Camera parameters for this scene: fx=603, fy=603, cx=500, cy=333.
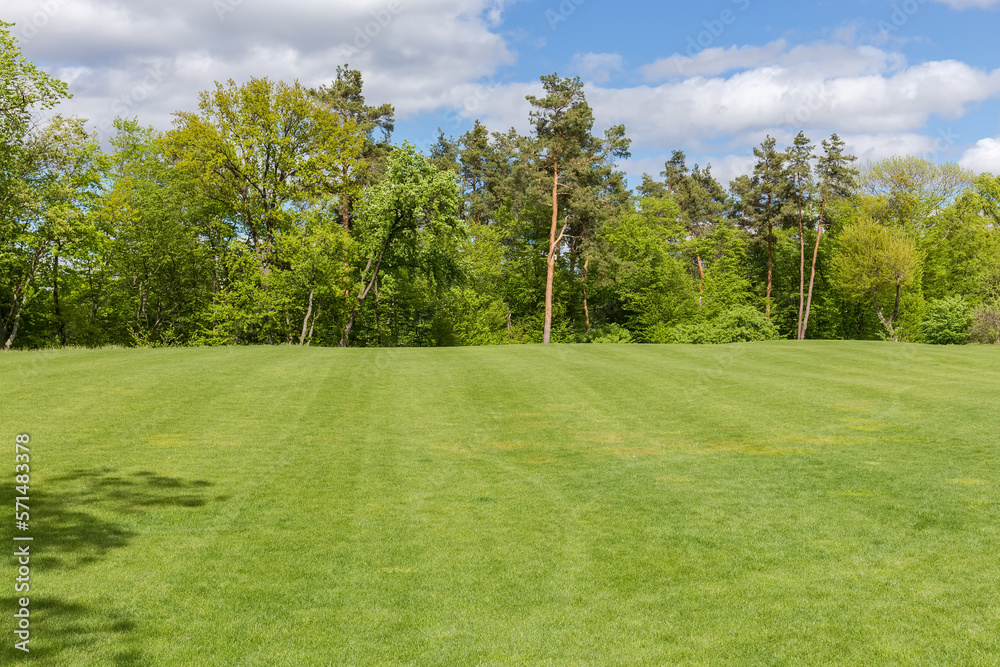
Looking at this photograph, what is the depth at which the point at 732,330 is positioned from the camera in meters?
53.1

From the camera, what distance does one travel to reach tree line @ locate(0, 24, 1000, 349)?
131ft

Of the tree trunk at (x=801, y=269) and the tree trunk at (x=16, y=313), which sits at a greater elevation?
the tree trunk at (x=801, y=269)

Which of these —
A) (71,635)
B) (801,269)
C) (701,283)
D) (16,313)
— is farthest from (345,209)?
(71,635)

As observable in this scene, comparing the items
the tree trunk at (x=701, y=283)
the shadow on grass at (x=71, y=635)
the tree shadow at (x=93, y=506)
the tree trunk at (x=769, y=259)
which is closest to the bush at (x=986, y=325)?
the tree trunk at (x=769, y=259)

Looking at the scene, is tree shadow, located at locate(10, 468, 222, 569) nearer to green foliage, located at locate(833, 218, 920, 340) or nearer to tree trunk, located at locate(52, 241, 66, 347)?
tree trunk, located at locate(52, 241, 66, 347)

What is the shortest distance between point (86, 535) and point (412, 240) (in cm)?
3557

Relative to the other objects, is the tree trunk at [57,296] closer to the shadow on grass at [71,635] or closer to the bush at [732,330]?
the shadow on grass at [71,635]

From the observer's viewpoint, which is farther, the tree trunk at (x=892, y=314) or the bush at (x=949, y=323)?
the tree trunk at (x=892, y=314)

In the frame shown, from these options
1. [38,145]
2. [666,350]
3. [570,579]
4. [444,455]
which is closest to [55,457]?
[444,455]

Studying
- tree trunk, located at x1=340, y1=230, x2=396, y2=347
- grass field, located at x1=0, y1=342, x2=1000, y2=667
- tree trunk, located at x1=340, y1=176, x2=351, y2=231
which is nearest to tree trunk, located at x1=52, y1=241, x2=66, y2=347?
tree trunk, located at x1=340, y1=230, x2=396, y2=347

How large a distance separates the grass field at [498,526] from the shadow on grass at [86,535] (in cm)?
3

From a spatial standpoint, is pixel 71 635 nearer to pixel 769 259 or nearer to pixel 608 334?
pixel 608 334

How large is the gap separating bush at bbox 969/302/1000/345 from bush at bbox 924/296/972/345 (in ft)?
5.78

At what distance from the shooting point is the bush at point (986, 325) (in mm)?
40487
